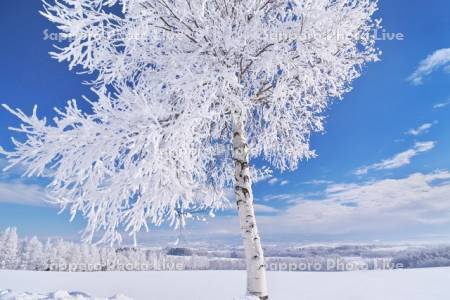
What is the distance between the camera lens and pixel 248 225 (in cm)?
616

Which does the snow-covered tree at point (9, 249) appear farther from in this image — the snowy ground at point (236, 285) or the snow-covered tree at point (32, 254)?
the snowy ground at point (236, 285)

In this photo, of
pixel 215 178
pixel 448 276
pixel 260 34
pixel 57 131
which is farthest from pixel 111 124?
pixel 448 276

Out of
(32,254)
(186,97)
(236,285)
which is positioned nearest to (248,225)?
(186,97)

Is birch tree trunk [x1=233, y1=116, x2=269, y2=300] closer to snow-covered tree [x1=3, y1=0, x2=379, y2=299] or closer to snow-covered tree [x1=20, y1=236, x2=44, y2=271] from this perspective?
snow-covered tree [x1=3, y1=0, x2=379, y2=299]

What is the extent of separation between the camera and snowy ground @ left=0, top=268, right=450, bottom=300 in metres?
9.45

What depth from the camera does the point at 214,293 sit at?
9.46 metres

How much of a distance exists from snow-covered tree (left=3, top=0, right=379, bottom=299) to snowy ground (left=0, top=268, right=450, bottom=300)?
12.8ft

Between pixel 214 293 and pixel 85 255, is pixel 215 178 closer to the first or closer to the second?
pixel 214 293

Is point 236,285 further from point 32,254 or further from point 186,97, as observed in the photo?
point 32,254

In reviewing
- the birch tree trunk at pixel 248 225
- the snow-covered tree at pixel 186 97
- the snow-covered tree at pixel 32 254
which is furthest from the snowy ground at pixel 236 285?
the snow-covered tree at pixel 32 254

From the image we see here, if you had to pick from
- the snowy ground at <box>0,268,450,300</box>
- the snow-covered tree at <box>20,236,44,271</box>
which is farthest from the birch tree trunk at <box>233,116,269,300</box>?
the snow-covered tree at <box>20,236,44,271</box>

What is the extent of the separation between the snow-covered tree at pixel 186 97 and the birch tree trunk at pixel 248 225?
0.7 inches

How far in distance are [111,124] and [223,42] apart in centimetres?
225

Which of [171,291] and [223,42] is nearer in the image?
[223,42]
